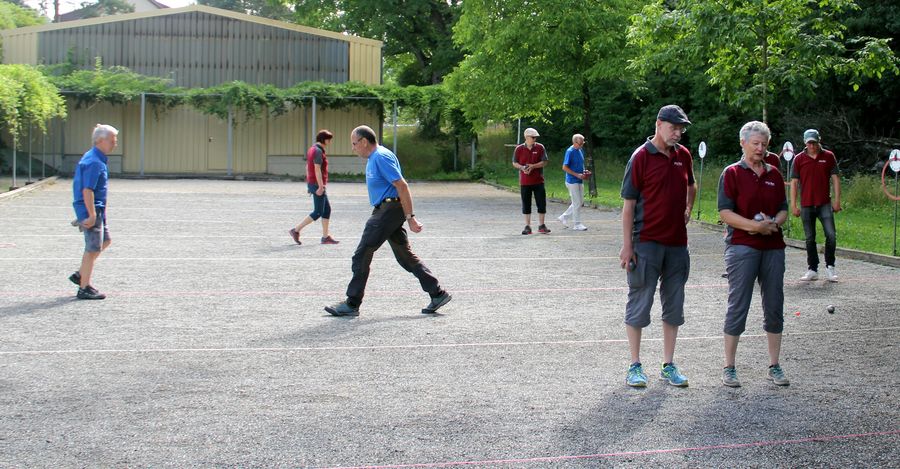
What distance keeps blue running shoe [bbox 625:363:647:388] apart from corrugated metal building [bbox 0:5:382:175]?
34.5 meters

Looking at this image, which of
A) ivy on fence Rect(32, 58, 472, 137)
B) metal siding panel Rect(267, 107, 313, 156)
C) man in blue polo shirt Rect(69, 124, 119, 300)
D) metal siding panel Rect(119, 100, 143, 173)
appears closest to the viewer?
man in blue polo shirt Rect(69, 124, 119, 300)

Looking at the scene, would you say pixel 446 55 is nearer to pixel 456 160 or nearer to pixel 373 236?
pixel 456 160

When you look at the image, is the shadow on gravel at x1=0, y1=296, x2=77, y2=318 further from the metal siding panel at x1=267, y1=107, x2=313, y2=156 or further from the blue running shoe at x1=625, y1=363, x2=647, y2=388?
the metal siding panel at x1=267, y1=107, x2=313, y2=156

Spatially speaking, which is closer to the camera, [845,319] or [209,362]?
[209,362]

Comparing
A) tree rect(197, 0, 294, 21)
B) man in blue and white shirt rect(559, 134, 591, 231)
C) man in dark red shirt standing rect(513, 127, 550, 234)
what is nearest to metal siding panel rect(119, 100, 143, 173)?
man in blue and white shirt rect(559, 134, 591, 231)

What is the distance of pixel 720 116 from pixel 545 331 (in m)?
36.7

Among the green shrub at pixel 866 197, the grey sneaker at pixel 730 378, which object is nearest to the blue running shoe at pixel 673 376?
the grey sneaker at pixel 730 378

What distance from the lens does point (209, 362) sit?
26.3ft

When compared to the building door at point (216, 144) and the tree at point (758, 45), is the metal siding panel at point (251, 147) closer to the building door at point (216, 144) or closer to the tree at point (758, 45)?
the building door at point (216, 144)

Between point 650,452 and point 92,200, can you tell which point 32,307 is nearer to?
point 92,200

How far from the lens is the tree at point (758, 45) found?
62.2ft

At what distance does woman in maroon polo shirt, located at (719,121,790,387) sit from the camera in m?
7.48

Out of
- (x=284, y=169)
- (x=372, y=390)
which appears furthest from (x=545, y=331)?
(x=284, y=169)

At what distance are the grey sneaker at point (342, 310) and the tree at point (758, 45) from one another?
1103cm
